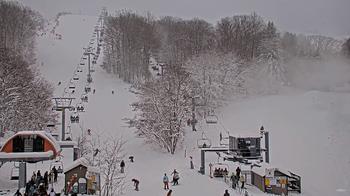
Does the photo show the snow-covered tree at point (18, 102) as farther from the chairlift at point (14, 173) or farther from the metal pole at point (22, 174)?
the metal pole at point (22, 174)

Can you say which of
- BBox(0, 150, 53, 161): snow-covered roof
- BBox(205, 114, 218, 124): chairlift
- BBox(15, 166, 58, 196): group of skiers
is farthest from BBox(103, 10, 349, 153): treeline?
BBox(0, 150, 53, 161): snow-covered roof

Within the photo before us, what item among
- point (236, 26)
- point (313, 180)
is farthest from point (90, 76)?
point (313, 180)

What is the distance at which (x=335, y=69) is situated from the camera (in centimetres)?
6656

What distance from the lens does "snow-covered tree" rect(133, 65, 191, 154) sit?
39125mm

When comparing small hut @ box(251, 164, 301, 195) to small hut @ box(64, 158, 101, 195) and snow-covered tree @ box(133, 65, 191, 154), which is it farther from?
snow-covered tree @ box(133, 65, 191, 154)

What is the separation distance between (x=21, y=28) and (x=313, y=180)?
Result: 59805 millimetres

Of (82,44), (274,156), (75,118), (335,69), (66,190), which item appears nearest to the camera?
(66,190)

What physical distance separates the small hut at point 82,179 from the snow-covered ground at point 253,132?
1970 mm

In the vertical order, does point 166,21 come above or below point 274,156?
above

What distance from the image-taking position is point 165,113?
40219 mm

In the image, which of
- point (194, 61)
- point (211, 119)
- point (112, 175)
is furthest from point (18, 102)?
point (194, 61)

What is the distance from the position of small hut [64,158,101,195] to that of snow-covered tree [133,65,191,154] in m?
17.2

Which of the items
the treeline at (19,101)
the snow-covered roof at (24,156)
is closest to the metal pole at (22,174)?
the snow-covered roof at (24,156)

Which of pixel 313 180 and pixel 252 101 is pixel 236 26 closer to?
pixel 252 101
